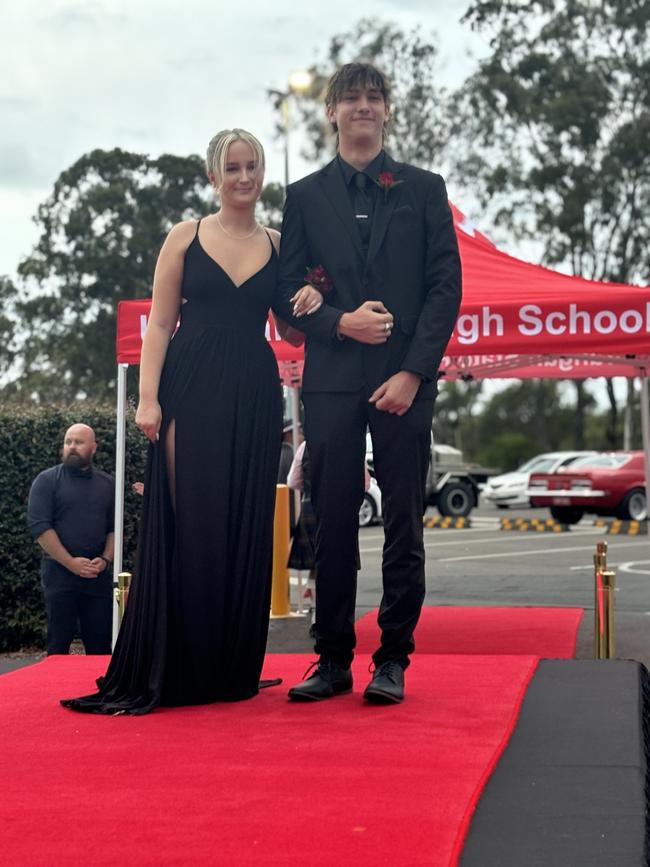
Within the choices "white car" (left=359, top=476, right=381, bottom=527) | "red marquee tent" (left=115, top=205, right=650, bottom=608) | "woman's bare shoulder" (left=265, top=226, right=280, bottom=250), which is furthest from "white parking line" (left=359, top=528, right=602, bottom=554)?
"woman's bare shoulder" (left=265, top=226, right=280, bottom=250)

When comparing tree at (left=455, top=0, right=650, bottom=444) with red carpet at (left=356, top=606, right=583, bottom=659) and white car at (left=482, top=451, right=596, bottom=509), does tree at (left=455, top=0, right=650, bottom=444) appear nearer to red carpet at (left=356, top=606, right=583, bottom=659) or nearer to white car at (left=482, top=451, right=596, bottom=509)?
white car at (left=482, top=451, right=596, bottom=509)

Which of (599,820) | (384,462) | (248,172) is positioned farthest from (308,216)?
(599,820)

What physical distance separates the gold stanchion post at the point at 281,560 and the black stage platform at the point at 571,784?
6087 millimetres

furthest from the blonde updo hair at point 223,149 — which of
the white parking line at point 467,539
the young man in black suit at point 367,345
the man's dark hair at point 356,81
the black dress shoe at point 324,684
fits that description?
the white parking line at point 467,539

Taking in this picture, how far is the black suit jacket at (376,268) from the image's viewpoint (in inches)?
169

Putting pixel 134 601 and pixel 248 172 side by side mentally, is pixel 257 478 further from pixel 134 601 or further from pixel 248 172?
pixel 248 172

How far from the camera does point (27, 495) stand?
9.19m

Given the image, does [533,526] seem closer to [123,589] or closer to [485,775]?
[123,589]

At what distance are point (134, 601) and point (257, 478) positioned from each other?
0.55 meters

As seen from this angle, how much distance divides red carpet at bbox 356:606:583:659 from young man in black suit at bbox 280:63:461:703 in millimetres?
3111

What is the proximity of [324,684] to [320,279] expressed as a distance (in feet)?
4.08

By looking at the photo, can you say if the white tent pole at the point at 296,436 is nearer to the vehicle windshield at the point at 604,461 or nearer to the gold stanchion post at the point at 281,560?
the gold stanchion post at the point at 281,560

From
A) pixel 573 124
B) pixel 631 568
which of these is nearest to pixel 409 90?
pixel 573 124

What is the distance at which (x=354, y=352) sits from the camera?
4289 mm
